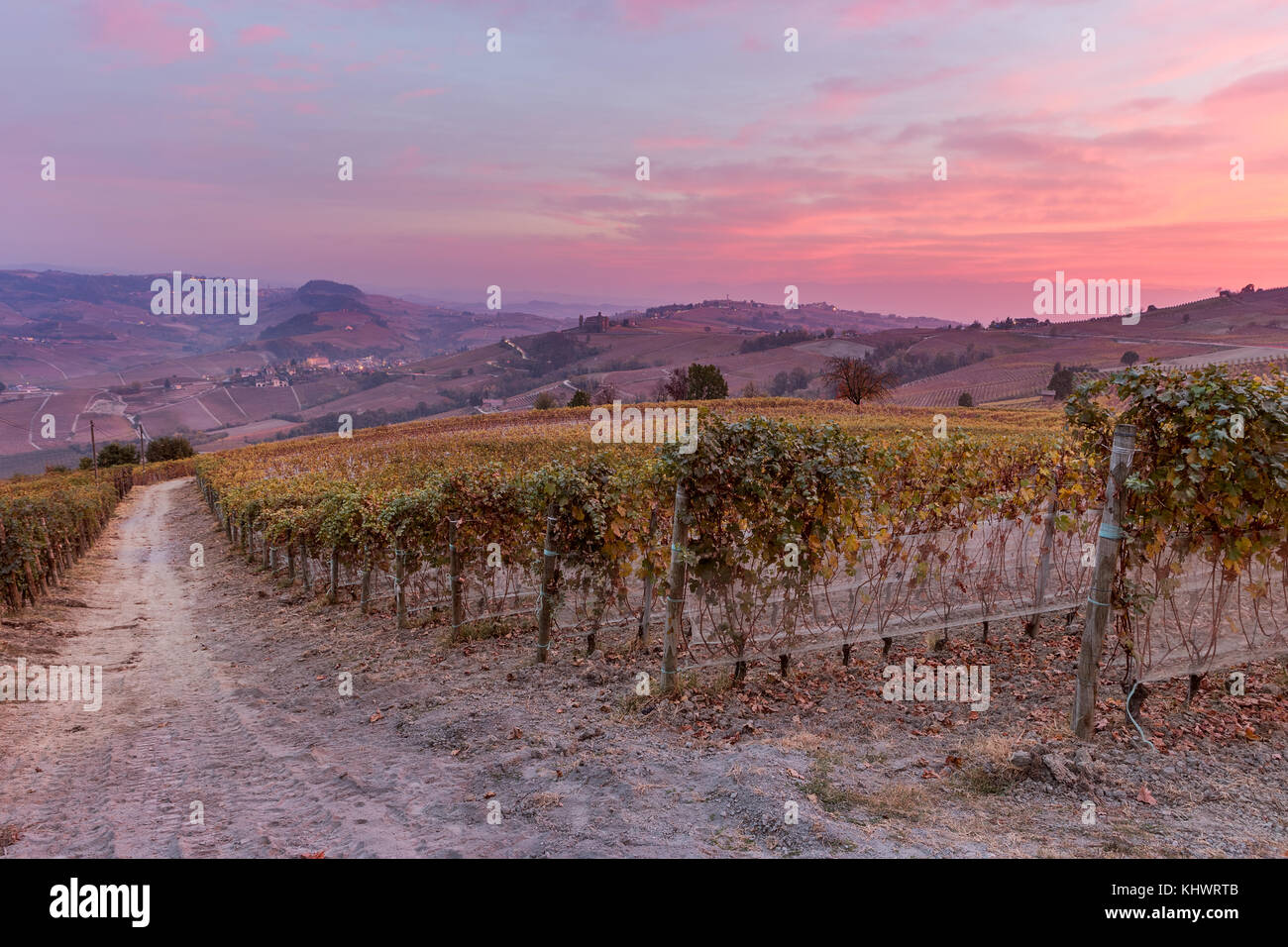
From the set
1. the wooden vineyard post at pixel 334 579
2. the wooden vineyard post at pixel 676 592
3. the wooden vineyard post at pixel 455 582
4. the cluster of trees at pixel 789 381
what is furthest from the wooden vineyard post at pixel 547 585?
the cluster of trees at pixel 789 381

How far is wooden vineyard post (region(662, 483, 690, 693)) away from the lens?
684 centimetres

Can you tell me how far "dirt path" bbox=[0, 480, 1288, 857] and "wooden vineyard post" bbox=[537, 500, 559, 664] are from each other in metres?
0.27

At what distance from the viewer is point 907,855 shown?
396 cm

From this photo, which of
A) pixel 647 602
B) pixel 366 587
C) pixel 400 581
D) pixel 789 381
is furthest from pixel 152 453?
pixel 789 381

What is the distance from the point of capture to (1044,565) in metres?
8.52

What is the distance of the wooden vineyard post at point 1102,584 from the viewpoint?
5.38 meters

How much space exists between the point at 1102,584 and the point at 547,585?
5441 millimetres

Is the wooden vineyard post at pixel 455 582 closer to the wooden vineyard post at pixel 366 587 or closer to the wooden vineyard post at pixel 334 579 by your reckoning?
the wooden vineyard post at pixel 366 587

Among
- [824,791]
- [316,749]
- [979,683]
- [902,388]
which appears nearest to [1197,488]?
[979,683]

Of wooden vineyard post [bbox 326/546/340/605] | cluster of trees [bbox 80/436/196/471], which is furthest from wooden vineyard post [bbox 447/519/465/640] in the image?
cluster of trees [bbox 80/436/196/471]

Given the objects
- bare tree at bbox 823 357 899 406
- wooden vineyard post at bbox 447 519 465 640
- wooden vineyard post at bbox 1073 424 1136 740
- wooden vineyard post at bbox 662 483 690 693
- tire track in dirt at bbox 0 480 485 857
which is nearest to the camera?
tire track in dirt at bbox 0 480 485 857

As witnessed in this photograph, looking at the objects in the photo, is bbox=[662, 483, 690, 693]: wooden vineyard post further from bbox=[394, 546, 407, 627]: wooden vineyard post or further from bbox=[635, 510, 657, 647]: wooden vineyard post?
bbox=[394, 546, 407, 627]: wooden vineyard post

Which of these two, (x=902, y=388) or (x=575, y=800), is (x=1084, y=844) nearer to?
(x=575, y=800)

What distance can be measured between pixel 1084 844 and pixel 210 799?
20.2 feet
